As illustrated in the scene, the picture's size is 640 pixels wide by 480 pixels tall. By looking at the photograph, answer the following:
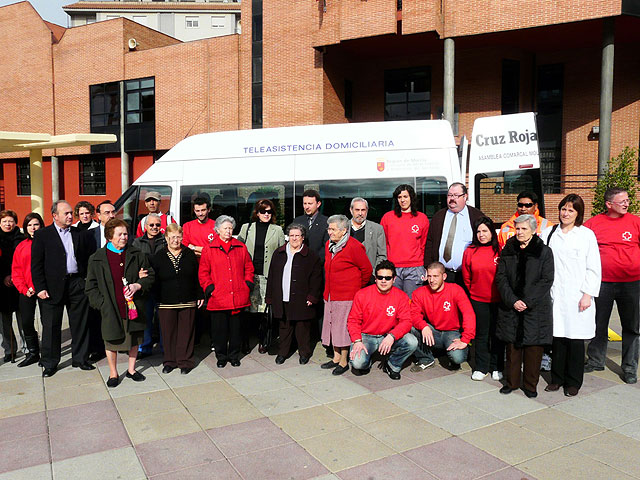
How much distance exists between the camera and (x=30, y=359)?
19.5 feet

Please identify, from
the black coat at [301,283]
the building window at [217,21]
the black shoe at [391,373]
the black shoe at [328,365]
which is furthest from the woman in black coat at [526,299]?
the building window at [217,21]

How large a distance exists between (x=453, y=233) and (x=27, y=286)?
4.94 metres

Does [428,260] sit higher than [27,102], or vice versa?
[27,102]

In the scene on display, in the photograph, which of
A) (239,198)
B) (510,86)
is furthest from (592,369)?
(510,86)

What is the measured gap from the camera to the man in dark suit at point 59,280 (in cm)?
548

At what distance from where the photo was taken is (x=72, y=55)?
27.4 m

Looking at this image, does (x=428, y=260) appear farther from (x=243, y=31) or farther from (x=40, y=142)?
(x=243, y=31)

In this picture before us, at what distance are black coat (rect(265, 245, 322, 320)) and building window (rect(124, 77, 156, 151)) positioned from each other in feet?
70.6

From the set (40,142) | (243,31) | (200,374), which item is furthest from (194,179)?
(243,31)

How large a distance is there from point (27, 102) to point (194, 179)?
26605 millimetres

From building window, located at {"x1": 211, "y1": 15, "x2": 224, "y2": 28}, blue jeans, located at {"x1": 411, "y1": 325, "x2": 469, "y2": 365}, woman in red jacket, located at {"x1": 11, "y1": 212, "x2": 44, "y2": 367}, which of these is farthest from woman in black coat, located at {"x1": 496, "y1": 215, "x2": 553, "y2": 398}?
building window, located at {"x1": 211, "y1": 15, "x2": 224, "y2": 28}

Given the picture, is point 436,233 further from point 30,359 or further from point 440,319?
point 30,359

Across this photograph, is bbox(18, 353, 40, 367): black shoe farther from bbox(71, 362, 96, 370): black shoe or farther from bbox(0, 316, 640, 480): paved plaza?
bbox(71, 362, 96, 370): black shoe

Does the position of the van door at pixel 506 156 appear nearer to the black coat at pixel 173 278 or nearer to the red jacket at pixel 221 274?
the red jacket at pixel 221 274
